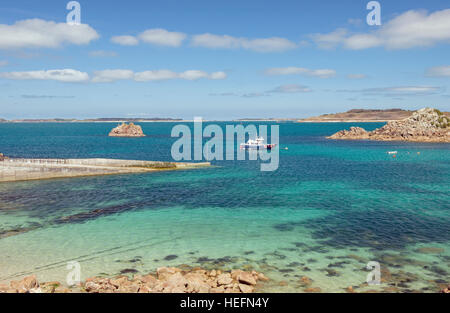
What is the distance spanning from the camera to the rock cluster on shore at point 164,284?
675 inches

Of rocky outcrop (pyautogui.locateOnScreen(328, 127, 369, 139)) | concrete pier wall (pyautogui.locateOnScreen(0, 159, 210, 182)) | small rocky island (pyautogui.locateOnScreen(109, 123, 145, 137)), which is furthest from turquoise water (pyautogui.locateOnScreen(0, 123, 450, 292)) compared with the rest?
small rocky island (pyautogui.locateOnScreen(109, 123, 145, 137))

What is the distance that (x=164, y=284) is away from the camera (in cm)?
1750

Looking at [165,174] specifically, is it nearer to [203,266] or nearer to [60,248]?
[60,248]

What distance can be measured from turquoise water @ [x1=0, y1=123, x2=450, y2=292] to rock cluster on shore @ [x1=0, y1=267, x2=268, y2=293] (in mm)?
1252

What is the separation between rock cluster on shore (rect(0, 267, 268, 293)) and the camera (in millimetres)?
17141

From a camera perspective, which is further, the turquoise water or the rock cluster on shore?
the turquoise water

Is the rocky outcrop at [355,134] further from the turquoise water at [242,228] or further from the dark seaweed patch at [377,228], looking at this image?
A: the dark seaweed patch at [377,228]

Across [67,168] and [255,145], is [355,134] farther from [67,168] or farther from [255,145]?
[67,168]

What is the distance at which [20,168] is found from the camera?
56.4 m

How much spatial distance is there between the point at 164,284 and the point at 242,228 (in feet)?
43.5

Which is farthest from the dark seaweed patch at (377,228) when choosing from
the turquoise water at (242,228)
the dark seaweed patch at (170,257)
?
the dark seaweed patch at (170,257)

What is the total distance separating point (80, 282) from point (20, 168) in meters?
44.8

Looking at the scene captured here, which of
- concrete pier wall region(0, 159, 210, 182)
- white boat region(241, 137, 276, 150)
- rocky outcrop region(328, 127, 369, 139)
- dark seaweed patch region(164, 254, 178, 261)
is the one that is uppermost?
rocky outcrop region(328, 127, 369, 139)

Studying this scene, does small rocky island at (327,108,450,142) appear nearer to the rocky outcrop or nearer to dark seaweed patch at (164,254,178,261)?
the rocky outcrop
